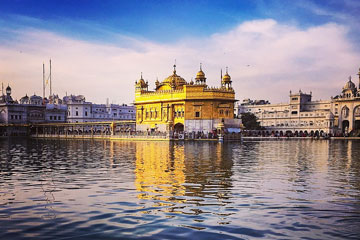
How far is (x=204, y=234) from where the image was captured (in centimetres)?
665

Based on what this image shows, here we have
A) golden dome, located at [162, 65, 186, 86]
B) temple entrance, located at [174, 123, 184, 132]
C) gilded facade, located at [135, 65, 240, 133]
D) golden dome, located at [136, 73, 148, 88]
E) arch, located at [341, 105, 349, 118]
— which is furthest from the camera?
arch, located at [341, 105, 349, 118]

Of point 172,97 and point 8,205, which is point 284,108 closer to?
point 172,97

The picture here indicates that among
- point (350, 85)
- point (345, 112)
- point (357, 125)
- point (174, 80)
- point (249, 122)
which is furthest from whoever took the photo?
point (249, 122)

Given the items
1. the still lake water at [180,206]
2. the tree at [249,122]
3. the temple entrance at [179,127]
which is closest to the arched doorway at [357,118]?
the tree at [249,122]

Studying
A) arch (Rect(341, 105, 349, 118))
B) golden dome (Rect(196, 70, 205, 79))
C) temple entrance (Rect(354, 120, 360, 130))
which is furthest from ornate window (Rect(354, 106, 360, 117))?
golden dome (Rect(196, 70, 205, 79))

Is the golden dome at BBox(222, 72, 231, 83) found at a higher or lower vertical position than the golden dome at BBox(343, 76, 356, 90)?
lower

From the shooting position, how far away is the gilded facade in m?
58.6

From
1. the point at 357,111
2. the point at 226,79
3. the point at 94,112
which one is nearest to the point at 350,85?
the point at 357,111

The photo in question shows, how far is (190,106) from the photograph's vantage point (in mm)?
59625

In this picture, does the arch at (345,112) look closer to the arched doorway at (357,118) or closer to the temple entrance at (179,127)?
the arched doorway at (357,118)

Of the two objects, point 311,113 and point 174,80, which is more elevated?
point 174,80

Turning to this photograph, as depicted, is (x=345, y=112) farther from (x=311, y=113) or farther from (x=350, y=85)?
(x=311, y=113)

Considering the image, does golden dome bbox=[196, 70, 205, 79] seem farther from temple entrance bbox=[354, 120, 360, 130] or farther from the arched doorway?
temple entrance bbox=[354, 120, 360, 130]

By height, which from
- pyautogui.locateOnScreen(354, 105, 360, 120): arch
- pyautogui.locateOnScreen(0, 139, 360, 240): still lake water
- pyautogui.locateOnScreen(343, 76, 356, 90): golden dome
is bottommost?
pyautogui.locateOnScreen(0, 139, 360, 240): still lake water
